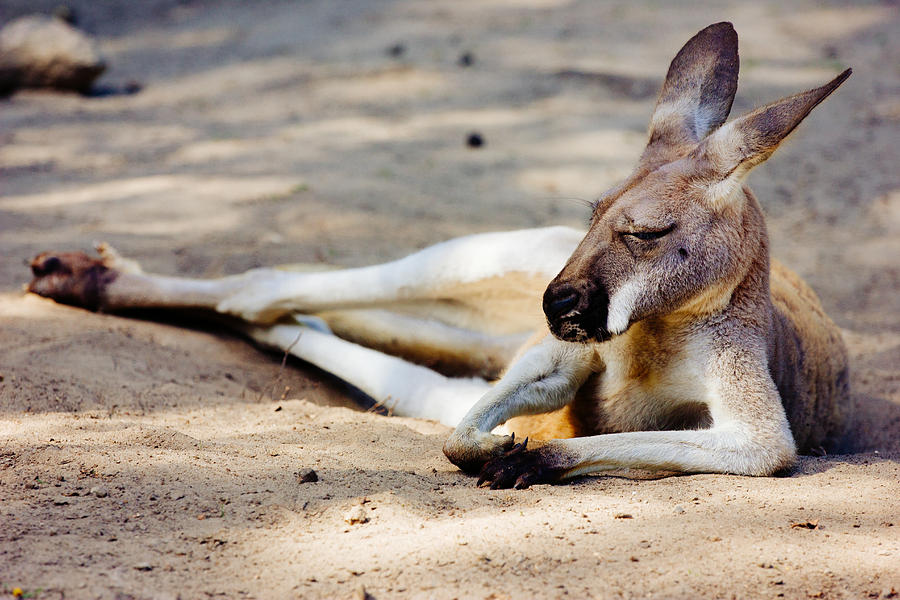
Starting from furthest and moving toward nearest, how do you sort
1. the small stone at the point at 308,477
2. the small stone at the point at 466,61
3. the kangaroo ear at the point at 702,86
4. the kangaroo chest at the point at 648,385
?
the small stone at the point at 466,61
the kangaroo ear at the point at 702,86
the kangaroo chest at the point at 648,385
the small stone at the point at 308,477

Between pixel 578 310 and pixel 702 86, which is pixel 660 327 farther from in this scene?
pixel 702 86

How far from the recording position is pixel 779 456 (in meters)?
2.42

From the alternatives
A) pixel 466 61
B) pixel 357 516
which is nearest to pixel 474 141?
pixel 466 61

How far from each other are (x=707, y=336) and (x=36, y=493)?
1.82m

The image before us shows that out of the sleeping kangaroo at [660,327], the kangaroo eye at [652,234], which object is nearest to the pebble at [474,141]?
the sleeping kangaroo at [660,327]

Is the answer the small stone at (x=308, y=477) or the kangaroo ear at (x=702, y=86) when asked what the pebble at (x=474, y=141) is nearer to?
the kangaroo ear at (x=702, y=86)

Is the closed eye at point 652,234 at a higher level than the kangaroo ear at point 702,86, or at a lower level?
lower

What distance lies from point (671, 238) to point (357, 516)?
3.83 ft

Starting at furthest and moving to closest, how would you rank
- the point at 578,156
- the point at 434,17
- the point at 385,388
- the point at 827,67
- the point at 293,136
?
the point at 434,17 → the point at 827,67 → the point at 293,136 → the point at 578,156 → the point at 385,388

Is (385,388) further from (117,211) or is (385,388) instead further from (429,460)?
(117,211)

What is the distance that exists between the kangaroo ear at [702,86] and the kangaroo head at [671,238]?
0.31m

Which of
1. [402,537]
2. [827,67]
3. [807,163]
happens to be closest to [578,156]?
[807,163]

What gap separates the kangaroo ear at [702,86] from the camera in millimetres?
2889

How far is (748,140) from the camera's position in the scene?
2426 millimetres
